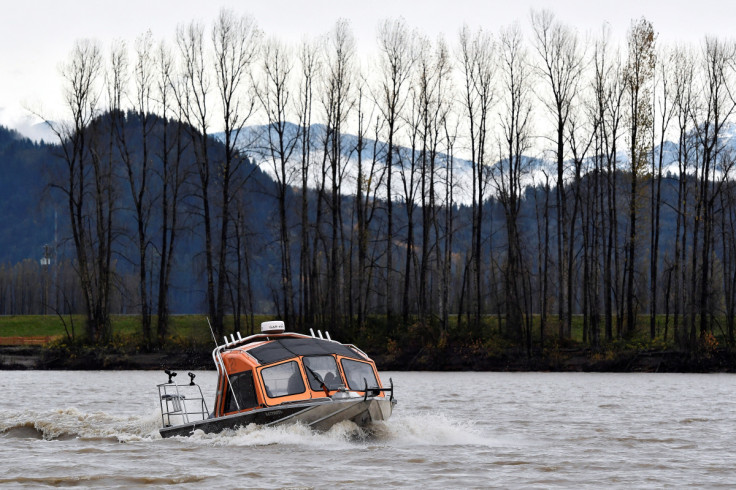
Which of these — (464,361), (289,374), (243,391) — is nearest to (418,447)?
(289,374)

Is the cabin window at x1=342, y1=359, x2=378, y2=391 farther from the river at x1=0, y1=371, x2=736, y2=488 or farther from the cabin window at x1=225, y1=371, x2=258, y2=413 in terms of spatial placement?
the cabin window at x1=225, y1=371, x2=258, y2=413

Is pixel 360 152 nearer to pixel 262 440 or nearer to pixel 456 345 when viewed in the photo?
pixel 456 345

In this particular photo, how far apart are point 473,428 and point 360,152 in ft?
131

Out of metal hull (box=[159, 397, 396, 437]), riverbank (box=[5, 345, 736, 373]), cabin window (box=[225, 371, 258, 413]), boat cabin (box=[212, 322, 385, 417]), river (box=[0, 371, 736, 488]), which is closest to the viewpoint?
river (box=[0, 371, 736, 488])

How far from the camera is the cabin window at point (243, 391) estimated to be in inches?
910

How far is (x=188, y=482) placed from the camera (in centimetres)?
1716

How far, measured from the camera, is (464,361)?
5681 cm

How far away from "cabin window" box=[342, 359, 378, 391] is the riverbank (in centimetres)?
3211

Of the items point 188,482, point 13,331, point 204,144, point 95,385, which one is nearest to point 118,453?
point 188,482

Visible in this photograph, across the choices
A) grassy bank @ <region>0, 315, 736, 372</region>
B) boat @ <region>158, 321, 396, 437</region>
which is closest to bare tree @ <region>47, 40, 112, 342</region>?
grassy bank @ <region>0, 315, 736, 372</region>

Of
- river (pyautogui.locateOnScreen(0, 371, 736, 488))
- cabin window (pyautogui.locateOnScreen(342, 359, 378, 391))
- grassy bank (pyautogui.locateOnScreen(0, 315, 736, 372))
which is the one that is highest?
cabin window (pyautogui.locateOnScreen(342, 359, 378, 391))

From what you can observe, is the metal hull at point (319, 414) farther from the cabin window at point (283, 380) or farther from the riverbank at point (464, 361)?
the riverbank at point (464, 361)

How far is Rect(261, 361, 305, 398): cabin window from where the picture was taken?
2284cm

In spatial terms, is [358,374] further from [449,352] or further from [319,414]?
[449,352]
